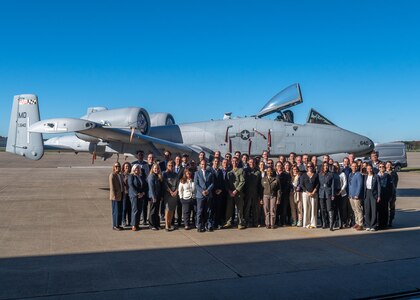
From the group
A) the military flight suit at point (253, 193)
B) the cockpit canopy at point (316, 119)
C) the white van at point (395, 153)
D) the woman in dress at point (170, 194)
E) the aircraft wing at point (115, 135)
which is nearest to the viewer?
the woman in dress at point (170, 194)

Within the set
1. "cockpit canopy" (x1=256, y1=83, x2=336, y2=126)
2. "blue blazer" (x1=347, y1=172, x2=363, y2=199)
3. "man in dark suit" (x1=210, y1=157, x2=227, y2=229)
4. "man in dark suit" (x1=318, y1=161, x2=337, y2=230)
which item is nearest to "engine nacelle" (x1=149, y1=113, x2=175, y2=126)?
"cockpit canopy" (x1=256, y1=83, x2=336, y2=126)

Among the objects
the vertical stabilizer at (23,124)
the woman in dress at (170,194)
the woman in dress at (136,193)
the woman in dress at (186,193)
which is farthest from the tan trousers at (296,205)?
the vertical stabilizer at (23,124)

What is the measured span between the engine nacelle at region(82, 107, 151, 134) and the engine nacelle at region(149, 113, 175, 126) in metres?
2.74

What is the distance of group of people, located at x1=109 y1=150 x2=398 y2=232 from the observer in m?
8.57

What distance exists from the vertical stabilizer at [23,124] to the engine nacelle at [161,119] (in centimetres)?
501

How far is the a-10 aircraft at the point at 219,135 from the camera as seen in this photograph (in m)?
14.2

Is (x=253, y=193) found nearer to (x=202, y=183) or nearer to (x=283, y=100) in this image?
(x=202, y=183)

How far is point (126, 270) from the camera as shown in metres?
5.48

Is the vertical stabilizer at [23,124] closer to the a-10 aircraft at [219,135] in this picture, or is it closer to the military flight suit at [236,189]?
the a-10 aircraft at [219,135]

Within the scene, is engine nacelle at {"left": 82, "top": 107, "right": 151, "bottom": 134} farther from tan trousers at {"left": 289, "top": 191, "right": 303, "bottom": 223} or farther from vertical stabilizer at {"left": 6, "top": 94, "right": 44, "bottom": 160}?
tan trousers at {"left": 289, "top": 191, "right": 303, "bottom": 223}

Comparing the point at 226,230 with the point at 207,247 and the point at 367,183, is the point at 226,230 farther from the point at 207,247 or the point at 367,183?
the point at 367,183

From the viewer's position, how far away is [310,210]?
9094 mm

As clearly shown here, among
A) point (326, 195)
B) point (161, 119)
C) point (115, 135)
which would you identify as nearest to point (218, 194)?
point (326, 195)

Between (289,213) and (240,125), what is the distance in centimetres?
636
